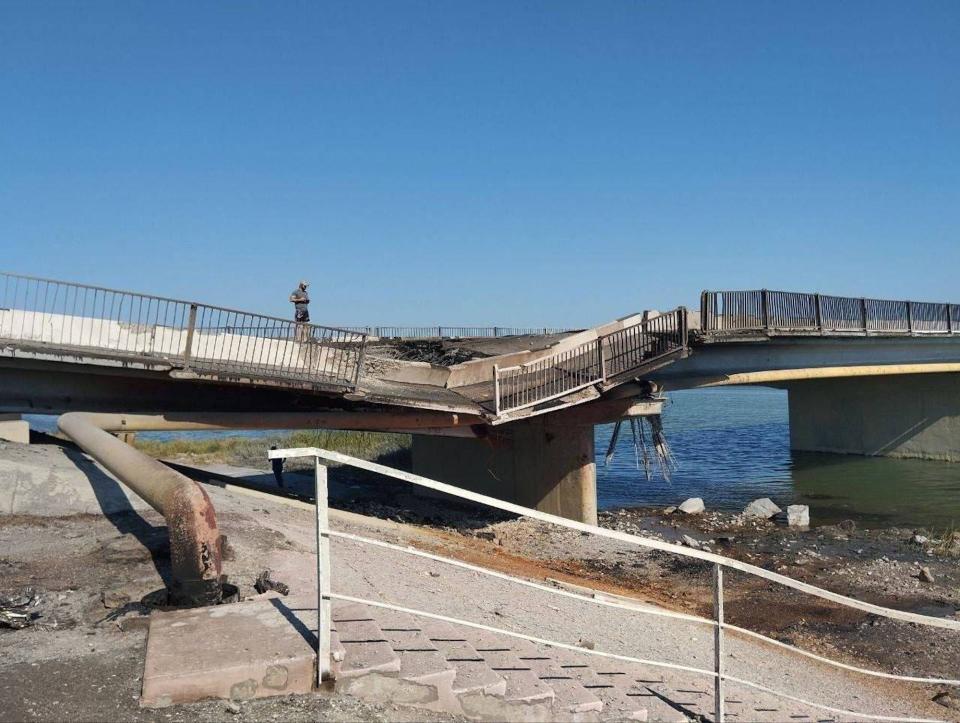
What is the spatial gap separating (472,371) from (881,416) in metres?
22.9

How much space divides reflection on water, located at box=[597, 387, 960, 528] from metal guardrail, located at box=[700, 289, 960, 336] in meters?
3.65

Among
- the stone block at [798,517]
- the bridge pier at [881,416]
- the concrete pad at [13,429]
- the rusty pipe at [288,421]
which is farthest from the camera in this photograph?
the bridge pier at [881,416]

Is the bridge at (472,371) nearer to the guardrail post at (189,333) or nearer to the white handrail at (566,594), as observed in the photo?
the guardrail post at (189,333)

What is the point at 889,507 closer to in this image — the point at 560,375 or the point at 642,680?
the point at 560,375

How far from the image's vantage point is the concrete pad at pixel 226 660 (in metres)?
4.04

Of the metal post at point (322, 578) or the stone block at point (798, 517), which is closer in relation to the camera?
the metal post at point (322, 578)

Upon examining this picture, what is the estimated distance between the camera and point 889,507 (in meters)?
22.5

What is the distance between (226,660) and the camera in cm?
419

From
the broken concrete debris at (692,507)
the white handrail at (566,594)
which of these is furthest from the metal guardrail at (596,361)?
the white handrail at (566,594)

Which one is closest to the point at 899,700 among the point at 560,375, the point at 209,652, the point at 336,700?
the point at 336,700

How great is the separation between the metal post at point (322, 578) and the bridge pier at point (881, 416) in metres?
33.8

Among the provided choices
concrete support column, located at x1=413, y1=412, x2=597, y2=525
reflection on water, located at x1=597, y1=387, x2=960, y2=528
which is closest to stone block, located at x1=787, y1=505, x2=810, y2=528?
reflection on water, located at x1=597, y1=387, x2=960, y2=528

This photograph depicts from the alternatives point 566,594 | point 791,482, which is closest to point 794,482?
point 791,482

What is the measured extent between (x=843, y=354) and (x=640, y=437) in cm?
924
